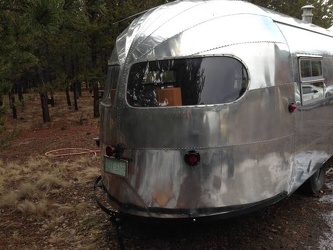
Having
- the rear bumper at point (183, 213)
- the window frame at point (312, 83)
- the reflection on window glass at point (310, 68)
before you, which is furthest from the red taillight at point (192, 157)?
the reflection on window glass at point (310, 68)

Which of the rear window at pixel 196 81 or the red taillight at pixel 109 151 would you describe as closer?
the rear window at pixel 196 81

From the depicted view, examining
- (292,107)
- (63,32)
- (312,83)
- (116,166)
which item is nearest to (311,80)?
(312,83)

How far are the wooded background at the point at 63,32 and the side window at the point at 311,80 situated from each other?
8.03 feet

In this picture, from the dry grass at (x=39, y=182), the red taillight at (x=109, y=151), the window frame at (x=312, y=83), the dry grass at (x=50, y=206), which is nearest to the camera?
the red taillight at (x=109, y=151)

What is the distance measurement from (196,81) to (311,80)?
2125 millimetres

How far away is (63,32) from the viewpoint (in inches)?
382

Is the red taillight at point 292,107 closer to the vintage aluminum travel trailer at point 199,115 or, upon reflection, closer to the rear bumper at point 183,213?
the vintage aluminum travel trailer at point 199,115

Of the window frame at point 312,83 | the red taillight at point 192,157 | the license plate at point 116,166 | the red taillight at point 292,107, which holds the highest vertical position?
the window frame at point 312,83

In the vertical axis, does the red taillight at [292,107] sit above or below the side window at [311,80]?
below

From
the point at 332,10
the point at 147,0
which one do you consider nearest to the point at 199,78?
the point at 147,0

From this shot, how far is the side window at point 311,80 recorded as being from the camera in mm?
4441

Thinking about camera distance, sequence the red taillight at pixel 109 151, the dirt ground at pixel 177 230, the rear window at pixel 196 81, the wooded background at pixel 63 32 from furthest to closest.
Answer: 1. the dirt ground at pixel 177 230
2. the red taillight at pixel 109 151
3. the rear window at pixel 196 81
4. the wooded background at pixel 63 32

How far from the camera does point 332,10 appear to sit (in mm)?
23719

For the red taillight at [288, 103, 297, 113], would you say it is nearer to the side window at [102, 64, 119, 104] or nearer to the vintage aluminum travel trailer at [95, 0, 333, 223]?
the vintage aluminum travel trailer at [95, 0, 333, 223]
